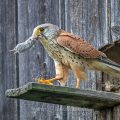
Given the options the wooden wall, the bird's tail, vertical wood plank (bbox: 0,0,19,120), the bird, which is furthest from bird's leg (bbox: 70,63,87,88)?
vertical wood plank (bbox: 0,0,19,120)

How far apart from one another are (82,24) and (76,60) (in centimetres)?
63

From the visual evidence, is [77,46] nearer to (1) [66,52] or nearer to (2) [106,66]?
(1) [66,52]

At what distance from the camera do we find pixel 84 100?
455cm

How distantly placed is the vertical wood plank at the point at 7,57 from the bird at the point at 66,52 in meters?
1.03

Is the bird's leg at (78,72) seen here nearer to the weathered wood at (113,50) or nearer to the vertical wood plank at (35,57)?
the weathered wood at (113,50)

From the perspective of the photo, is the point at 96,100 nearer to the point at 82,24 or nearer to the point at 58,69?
the point at 58,69

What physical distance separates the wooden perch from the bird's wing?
25 centimetres

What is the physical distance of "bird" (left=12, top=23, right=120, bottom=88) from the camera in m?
4.52

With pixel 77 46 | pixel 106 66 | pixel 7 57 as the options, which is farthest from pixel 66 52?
pixel 7 57

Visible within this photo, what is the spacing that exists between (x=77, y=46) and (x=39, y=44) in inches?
36.5

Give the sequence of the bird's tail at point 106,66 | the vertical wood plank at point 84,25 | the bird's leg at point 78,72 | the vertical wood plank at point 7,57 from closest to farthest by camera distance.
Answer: the bird's leg at point 78,72, the bird's tail at point 106,66, the vertical wood plank at point 84,25, the vertical wood plank at point 7,57

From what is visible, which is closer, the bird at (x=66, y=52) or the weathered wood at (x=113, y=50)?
the bird at (x=66, y=52)

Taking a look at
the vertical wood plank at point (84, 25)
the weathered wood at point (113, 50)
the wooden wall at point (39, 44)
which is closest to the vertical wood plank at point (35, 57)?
the wooden wall at point (39, 44)

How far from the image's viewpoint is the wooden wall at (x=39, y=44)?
4.98 m
